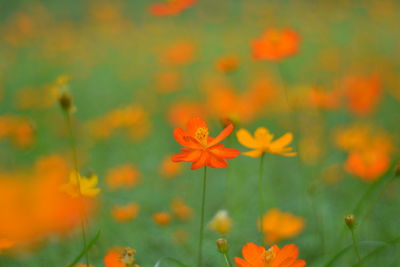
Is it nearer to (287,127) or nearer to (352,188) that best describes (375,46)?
(287,127)

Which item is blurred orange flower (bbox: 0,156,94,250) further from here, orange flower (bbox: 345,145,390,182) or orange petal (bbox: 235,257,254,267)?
orange flower (bbox: 345,145,390,182)

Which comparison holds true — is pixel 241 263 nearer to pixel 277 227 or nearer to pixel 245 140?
pixel 245 140

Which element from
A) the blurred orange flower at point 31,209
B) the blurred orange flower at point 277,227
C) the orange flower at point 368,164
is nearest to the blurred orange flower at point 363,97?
the orange flower at point 368,164

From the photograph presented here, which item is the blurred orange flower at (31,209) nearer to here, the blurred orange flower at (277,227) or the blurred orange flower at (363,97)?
the blurred orange flower at (277,227)

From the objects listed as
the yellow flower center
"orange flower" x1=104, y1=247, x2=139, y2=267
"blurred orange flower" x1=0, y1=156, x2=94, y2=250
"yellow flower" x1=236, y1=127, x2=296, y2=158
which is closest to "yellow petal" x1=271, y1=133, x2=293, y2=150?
"yellow flower" x1=236, y1=127, x2=296, y2=158

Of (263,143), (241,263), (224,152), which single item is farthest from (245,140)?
(241,263)
